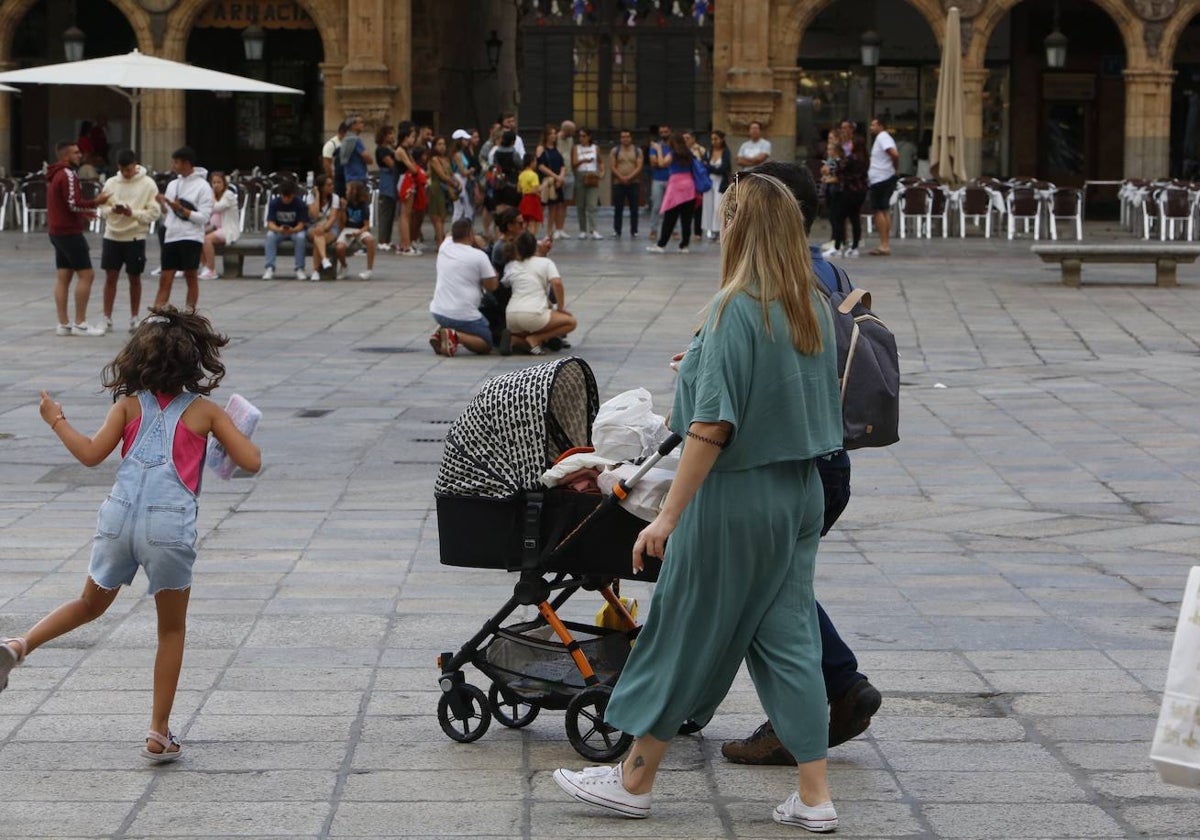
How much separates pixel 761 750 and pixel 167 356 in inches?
74.0

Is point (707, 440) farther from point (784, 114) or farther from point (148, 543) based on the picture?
point (784, 114)

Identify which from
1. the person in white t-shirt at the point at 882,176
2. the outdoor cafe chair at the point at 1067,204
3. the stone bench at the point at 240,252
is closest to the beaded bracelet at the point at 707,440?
the stone bench at the point at 240,252

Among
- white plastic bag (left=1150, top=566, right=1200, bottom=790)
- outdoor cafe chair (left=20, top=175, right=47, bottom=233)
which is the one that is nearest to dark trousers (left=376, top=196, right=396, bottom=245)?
outdoor cafe chair (left=20, top=175, right=47, bottom=233)

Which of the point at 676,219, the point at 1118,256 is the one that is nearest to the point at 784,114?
the point at 676,219

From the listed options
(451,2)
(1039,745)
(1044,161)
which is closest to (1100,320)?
(1039,745)

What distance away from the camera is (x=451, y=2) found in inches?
1502

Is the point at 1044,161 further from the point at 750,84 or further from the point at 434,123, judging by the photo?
the point at 434,123

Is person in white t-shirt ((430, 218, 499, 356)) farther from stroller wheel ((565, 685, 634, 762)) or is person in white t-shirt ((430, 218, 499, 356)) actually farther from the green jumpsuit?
the green jumpsuit

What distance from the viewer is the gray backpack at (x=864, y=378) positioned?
521 centimetres

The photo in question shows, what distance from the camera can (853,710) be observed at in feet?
17.5

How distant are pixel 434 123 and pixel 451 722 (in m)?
32.0

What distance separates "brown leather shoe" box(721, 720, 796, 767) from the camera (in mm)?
5301

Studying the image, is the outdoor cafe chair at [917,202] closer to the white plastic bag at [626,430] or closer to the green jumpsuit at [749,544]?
the white plastic bag at [626,430]

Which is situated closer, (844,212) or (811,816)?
(811,816)
